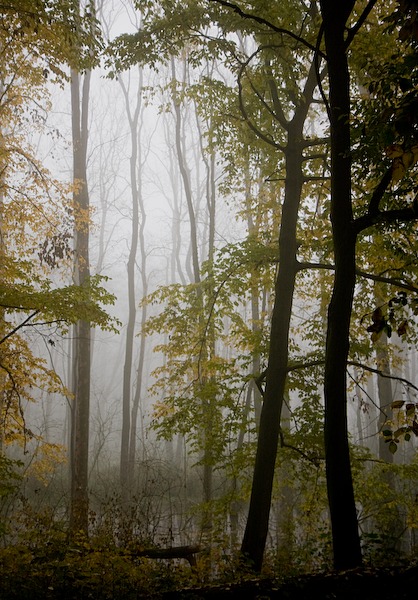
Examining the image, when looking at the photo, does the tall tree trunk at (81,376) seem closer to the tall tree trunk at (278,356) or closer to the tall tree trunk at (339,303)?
the tall tree trunk at (278,356)

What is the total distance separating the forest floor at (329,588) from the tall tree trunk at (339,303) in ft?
2.44

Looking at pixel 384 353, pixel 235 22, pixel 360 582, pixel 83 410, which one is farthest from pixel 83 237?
pixel 360 582

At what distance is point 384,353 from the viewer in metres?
10.3

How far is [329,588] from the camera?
2.72 meters

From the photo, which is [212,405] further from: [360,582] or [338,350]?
[360,582]

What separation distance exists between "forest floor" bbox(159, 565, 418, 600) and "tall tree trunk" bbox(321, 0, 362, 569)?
2.44ft

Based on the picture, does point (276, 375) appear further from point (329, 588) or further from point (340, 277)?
point (329, 588)

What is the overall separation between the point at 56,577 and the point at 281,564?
3134 mm

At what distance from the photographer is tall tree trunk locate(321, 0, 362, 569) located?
365 centimetres

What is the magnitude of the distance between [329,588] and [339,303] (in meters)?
2.06

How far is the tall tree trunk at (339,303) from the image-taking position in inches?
144

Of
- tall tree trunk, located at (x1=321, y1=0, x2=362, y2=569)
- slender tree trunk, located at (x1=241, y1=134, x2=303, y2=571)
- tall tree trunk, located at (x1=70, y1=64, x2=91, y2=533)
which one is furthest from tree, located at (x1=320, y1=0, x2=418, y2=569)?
tall tree trunk, located at (x1=70, y1=64, x2=91, y2=533)

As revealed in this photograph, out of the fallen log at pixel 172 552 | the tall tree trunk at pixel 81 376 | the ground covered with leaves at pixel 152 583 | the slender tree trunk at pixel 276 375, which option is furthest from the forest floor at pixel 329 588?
the tall tree trunk at pixel 81 376

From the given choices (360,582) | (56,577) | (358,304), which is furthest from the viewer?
(358,304)
